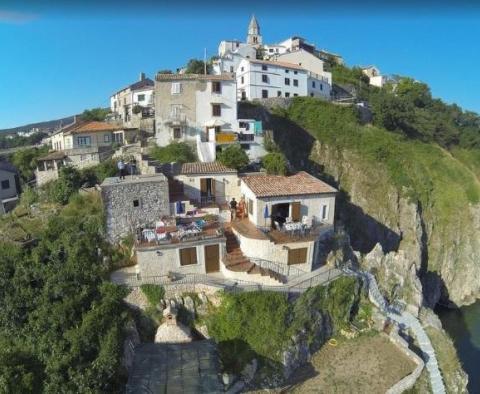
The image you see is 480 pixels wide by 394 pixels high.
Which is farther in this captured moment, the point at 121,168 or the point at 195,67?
the point at 195,67

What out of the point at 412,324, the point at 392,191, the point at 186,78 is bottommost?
the point at 412,324

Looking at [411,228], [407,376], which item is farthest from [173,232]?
[411,228]

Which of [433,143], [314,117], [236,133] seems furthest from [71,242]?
[433,143]

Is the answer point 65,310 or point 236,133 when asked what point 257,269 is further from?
point 236,133

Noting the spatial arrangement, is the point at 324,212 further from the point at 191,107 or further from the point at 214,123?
the point at 191,107

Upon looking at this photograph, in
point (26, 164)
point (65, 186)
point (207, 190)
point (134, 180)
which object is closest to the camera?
Answer: point (134, 180)

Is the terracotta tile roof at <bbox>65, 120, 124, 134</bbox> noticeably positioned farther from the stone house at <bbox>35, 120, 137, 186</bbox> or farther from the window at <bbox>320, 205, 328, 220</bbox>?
the window at <bbox>320, 205, 328, 220</bbox>

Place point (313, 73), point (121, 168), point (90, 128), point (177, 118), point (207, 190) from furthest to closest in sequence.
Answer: point (313, 73) < point (90, 128) < point (177, 118) < point (207, 190) < point (121, 168)

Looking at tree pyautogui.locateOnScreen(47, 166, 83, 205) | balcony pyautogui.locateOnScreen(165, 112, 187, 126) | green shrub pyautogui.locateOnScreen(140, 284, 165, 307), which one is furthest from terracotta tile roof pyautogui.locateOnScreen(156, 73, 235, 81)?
green shrub pyautogui.locateOnScreen(140, 284, 165, 307)
